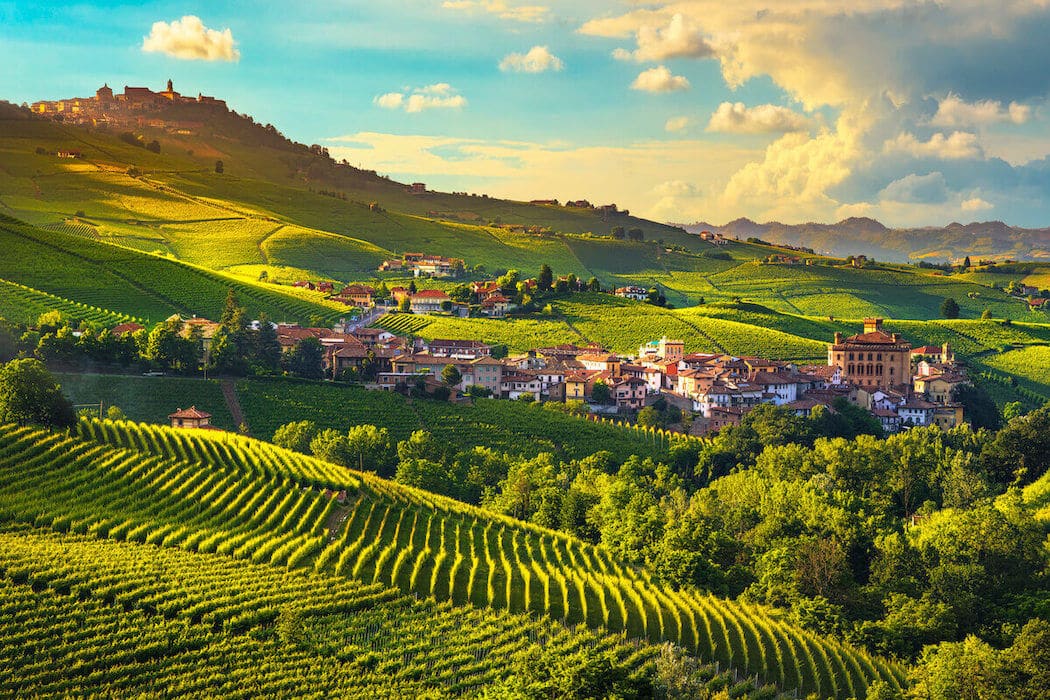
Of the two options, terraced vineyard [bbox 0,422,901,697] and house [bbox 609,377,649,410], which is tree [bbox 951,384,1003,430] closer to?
house [bbox 609,377,649,410]

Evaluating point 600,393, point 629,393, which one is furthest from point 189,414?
point 629,393

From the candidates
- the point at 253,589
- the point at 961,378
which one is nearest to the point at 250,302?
the point at 961,378

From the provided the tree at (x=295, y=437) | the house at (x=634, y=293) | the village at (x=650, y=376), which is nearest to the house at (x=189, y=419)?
the tree at (x=295, y=437)

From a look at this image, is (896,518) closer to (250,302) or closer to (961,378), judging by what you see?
(961,378)

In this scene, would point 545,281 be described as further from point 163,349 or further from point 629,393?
point 163,349

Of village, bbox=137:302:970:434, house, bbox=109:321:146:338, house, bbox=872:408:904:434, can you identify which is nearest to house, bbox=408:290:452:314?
village, bbox=137:302:970:434

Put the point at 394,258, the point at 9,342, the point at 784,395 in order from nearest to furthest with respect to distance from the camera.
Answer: the point at 9,342 → the point at 784,395 → the point at 394,258

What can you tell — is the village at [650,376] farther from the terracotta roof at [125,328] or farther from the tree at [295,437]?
the tree at [295,437]
